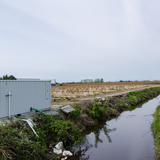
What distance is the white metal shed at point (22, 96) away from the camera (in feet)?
49.9

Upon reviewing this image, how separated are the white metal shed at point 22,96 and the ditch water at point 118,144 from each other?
12.1 ft

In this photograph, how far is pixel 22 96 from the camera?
1688 cm

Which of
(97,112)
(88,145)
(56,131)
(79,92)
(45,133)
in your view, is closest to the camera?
(45,133)

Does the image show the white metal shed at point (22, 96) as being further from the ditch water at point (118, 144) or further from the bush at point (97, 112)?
the bush at point (97, 112)

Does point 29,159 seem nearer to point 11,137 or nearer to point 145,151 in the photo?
point 11,137

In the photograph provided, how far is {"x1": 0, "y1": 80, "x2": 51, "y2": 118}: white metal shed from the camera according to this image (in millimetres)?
15219

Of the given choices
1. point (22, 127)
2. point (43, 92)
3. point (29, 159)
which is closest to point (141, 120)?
point (43, 92)

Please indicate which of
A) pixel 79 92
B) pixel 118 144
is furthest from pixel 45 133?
pixel 79 92

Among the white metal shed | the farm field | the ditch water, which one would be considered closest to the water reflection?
the ditch water

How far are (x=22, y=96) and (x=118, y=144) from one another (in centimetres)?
597

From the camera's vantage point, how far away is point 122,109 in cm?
3344

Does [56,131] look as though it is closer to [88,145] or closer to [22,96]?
[88,145]

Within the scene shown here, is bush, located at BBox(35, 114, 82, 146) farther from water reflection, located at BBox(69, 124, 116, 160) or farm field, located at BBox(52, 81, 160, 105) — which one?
farm field, located at BBox(52, 81, 160, 105)

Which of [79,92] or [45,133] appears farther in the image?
[79,92]
